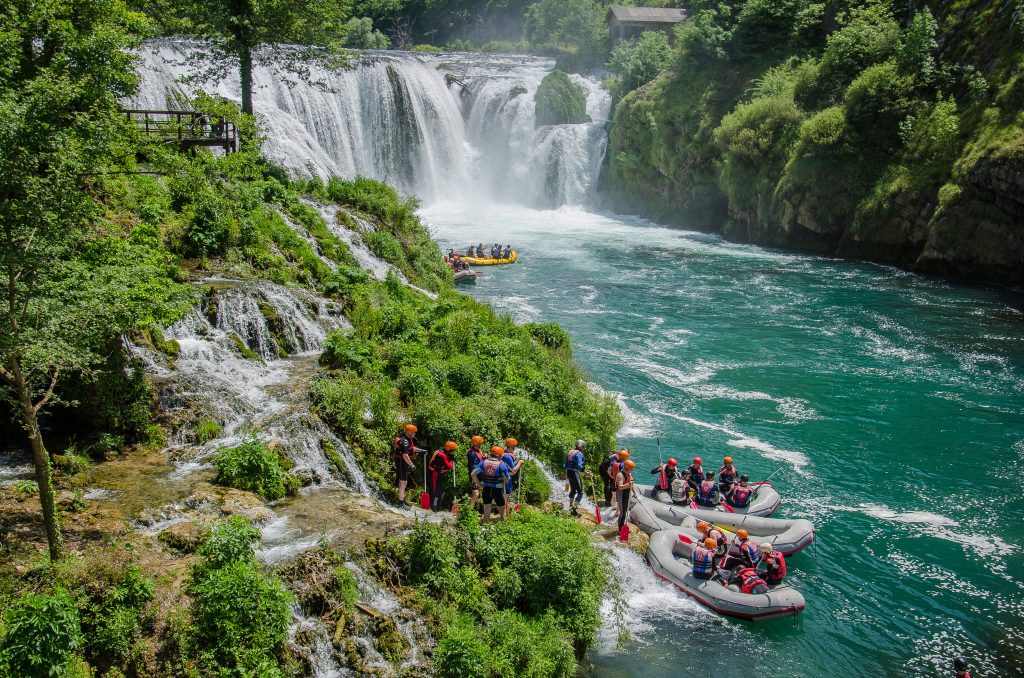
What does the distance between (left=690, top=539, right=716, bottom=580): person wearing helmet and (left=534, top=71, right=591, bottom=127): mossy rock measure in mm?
48699

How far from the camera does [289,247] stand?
825 inches

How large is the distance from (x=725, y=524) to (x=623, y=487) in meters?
2.65

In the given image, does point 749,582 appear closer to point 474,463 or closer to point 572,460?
point 572,460

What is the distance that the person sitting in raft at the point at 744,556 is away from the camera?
1356cm

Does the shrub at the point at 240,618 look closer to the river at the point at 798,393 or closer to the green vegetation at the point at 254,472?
the green vegetation at the point at 254,472

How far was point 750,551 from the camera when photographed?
44.9 feet

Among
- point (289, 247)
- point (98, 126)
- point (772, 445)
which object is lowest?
point (772, 445)

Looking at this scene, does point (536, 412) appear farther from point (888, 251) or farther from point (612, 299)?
point (888, 251)

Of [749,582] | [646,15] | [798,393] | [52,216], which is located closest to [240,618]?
[52,216]

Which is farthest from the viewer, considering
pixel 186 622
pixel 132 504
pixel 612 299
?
pixel 612 299

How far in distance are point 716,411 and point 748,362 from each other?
14.5ft

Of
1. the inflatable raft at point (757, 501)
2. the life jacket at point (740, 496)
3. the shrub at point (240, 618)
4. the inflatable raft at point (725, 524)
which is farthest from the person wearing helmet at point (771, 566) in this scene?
the shrub at point (240, 618)

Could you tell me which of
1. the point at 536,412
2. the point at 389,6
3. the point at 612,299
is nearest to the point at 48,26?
the point at 536,412

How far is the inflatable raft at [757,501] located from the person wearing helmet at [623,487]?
65.9 inches
